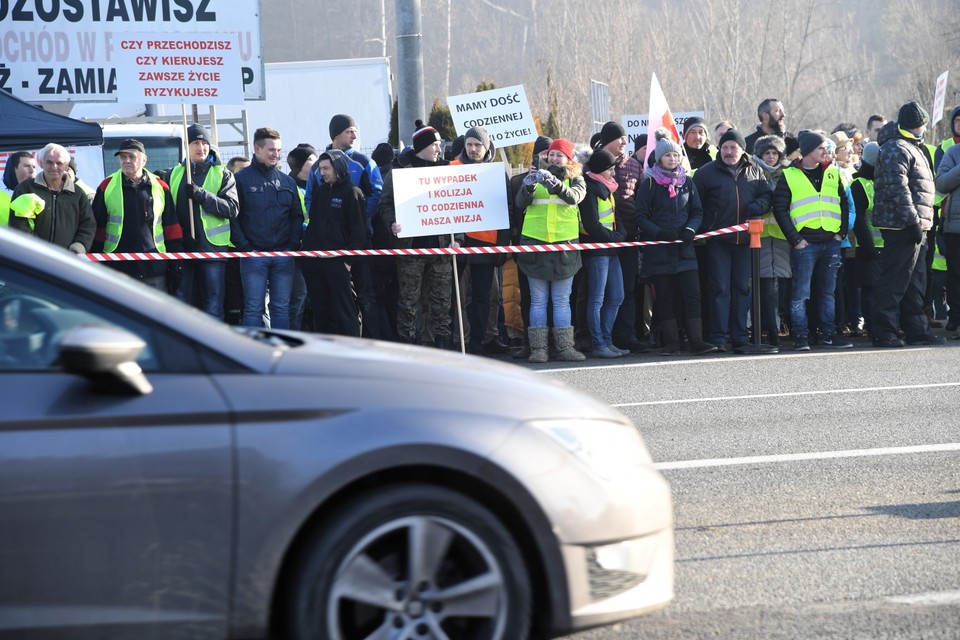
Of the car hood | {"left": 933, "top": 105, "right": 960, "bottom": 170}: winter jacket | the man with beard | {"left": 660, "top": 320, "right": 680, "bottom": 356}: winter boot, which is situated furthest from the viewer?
the man with beard

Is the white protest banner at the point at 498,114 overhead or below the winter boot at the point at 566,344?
overhead

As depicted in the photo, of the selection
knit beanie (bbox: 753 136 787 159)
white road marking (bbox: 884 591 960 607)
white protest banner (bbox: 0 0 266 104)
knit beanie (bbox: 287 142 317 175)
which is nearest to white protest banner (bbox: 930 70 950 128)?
knit beanie (bbox: 753 136 787 159)

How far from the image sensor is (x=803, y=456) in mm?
7762

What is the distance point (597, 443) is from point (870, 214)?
1009 cm

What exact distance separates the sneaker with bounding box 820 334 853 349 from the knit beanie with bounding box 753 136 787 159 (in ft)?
6.51

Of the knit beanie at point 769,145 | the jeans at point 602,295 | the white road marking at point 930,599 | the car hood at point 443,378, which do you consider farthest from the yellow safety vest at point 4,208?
the white road marking at point 930,599

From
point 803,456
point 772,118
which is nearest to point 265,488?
point 803,456

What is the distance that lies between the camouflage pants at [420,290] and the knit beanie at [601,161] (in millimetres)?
1728

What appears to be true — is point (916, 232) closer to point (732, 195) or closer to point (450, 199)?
point (732, 195)

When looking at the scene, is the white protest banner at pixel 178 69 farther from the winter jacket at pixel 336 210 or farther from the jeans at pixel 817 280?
the jeans at pixel 817 280

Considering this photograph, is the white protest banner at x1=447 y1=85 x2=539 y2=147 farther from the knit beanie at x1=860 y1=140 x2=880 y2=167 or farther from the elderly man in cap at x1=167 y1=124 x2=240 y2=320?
the knit beanie at x1=860 y1=140 x2=880 y2=167

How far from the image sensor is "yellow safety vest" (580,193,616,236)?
12977 mm

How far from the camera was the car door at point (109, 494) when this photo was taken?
3568 mm

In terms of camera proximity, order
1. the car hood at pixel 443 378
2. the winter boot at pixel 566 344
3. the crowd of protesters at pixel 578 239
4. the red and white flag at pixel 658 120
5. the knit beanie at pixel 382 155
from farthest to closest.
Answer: the knit beanie at pixel 382 155
the red and white flag at pixel 658 120
the winter boot at pixel 566 344
the crowd of protesters at pixel 578 239
the car hood at pixel 443 378
